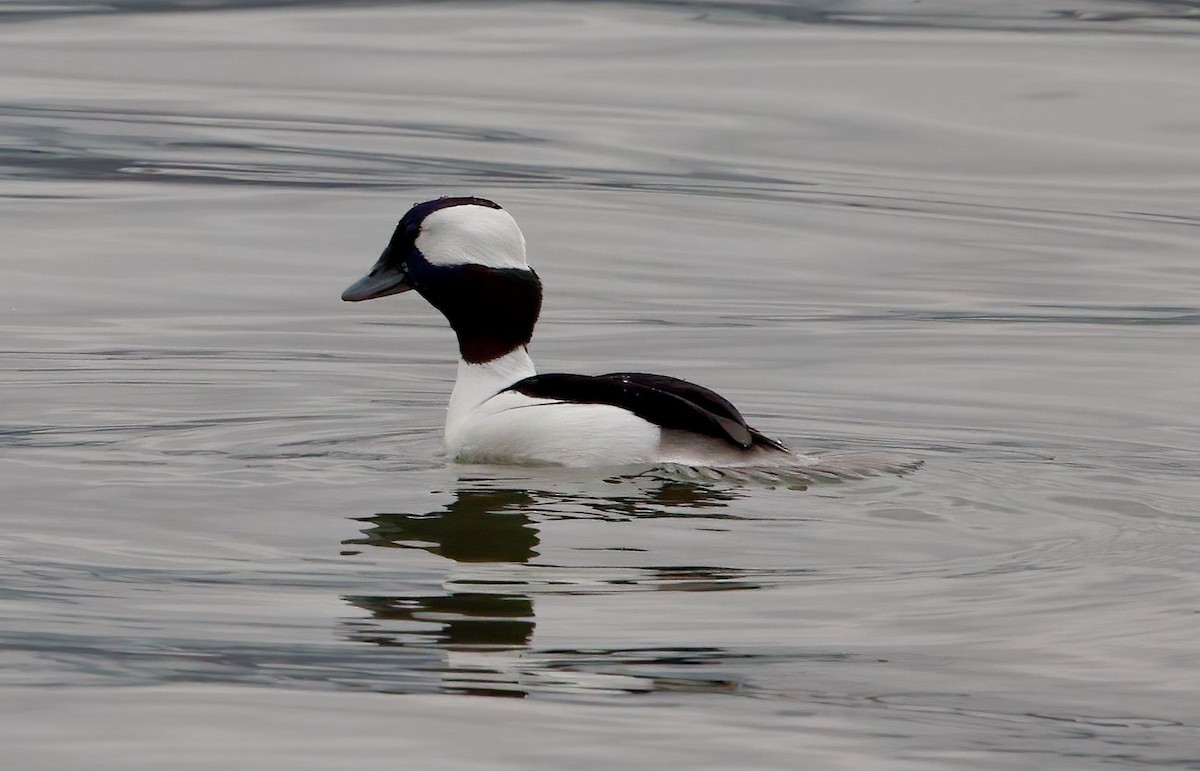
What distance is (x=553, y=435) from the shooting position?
821 centimetres

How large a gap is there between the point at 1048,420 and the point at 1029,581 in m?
3.15

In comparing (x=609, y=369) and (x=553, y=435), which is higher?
(x=553, y=435)

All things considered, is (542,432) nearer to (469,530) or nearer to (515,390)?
(515,390)

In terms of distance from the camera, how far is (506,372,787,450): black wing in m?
8.05

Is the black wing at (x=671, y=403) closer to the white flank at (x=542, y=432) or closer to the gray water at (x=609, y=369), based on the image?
the white flank at (x=542, y=432)

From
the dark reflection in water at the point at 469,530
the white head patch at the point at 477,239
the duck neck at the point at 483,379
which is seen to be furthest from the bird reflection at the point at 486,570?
the white head patch at the point at 477,239

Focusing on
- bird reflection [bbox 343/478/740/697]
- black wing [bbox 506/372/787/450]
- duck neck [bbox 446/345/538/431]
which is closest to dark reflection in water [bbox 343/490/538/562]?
bird reflection [bbox 343/478/740/697]

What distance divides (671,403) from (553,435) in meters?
0.44

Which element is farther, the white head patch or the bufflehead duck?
the white head patch

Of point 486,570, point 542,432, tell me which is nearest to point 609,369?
point 542,432

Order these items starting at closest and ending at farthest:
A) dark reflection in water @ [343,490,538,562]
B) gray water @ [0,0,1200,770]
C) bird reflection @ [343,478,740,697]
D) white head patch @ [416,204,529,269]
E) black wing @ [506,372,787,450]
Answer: gray water @ [0,0,1200,770] → bird reflection @ [343,478,740,697] → dark reflection in water @ [343,490,538,562] → black wing @ [506,372,787,450] → white head patch @ [416,204,529,269]

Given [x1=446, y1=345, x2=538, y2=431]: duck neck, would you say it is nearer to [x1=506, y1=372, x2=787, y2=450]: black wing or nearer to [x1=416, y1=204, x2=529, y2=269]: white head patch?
[x1=416, y1=204, x2=529, y2=269]: white head patch

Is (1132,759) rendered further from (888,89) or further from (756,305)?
(888,89)

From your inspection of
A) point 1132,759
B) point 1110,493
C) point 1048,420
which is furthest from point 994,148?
point 1132,759
